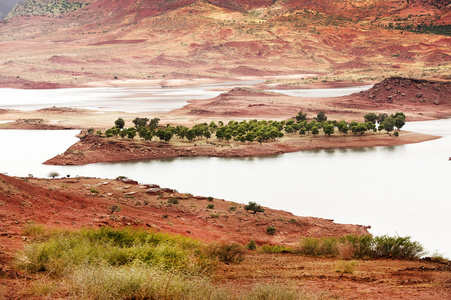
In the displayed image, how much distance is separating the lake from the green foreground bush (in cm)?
1355

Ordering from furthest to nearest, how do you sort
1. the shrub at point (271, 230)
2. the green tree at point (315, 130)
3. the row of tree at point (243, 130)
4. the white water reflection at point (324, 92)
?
the white water reflection at point (324, 92) < the green tree at point (315, 130) < the row of tree at point (243, 130) < the shrub at point (271, 230)

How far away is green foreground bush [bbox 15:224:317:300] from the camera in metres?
9.23

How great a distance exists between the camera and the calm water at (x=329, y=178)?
90.6 feet

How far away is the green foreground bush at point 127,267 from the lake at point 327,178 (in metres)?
13.6

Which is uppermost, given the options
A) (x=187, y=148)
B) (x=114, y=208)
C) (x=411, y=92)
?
(x=411, y=92)

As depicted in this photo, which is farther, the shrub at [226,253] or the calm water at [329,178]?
the calm water at [329,178]

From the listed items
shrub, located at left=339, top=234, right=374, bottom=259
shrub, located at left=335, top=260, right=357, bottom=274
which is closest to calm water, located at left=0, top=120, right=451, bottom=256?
shrub, located at left=339, top=234, right=374, bottom=259

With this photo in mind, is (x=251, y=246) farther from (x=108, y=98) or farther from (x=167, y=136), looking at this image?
(x=108, y=98)

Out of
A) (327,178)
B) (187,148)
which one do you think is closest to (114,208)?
(327,178)

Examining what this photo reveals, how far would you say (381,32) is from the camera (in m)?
173

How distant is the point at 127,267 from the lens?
34.6 feet

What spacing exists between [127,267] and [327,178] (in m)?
29.1

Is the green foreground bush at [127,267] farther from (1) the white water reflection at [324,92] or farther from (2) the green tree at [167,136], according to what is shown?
(1) the white water reflection at [324,92]


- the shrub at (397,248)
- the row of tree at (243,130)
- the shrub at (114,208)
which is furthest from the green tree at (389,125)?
the shrub at (397,248)
